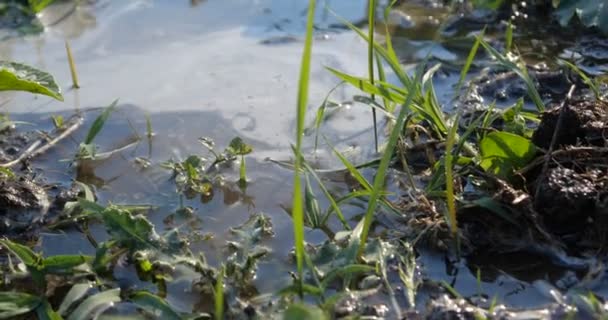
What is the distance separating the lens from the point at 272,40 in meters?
3.55

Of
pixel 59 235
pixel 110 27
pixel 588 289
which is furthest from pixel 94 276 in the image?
pixel 110 27

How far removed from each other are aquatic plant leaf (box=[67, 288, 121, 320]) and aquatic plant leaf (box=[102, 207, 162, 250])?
0.49ft

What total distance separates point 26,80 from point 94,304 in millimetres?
872

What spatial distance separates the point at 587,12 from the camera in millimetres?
3385

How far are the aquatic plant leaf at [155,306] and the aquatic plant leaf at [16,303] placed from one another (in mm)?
237

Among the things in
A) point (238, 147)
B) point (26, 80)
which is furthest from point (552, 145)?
point (26, 80)

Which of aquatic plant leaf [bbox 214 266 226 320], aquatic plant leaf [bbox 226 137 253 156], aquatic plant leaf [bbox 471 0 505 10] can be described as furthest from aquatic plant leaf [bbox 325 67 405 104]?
aquatic plant leaf [bbox 471 0 505 10]

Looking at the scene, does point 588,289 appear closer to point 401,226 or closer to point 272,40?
point 401,226

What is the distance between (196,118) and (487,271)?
4.25ft

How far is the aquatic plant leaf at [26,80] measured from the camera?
94.5 inches

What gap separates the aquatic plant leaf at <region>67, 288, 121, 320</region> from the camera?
6.23ft

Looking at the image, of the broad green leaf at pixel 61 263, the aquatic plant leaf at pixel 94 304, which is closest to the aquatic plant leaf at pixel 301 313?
the aquatic plant leaf at pixel 94 304

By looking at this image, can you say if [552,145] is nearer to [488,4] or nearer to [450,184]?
[450,184]

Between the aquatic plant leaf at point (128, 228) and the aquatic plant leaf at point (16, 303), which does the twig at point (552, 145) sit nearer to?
the aquatic plant leaf at point (128, 228)
